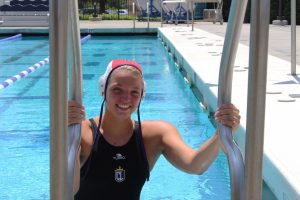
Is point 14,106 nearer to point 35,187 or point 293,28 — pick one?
point 35,187

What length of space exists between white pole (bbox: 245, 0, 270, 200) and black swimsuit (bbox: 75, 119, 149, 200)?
95cm

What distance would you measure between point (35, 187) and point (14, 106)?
2.71m

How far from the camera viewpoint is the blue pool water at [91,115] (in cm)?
379

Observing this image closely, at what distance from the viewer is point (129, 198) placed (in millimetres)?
1896

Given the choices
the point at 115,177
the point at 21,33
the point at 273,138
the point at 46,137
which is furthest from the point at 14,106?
the point at 21,33

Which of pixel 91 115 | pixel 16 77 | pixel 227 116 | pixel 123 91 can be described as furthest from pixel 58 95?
pixel 16 77

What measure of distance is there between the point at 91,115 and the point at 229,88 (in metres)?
4.64

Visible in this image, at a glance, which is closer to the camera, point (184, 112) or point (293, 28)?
point (293, 28)

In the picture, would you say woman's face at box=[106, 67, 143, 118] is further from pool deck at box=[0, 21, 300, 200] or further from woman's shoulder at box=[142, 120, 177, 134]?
pool deck at box=[0, 21, 300, 200]

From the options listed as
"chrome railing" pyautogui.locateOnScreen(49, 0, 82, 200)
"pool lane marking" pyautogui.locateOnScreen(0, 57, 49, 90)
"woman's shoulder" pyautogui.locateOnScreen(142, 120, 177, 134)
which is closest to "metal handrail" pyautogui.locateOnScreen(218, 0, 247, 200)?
"chrome railing" pyautogui.locateOnScreen(49, 0, 82, 200)

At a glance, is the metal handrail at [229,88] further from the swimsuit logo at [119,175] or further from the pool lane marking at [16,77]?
the pool lane marking at [16,77]

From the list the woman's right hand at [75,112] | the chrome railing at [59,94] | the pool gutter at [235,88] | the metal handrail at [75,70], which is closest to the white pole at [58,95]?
the chrome railing at [59,94]

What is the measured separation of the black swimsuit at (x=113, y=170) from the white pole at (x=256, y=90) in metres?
0.95

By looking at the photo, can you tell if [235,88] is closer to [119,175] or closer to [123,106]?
[119,175]
